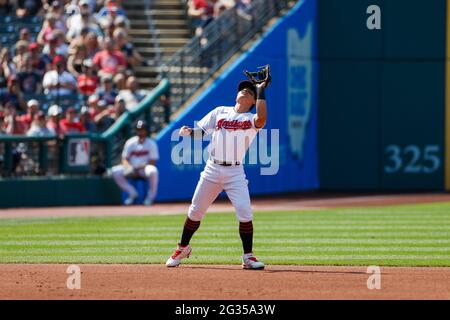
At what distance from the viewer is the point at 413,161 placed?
25.9m

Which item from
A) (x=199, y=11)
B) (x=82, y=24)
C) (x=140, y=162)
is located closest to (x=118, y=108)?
(x=140, y=162)

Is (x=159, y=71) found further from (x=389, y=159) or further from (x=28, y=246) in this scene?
(x=28, y=246)

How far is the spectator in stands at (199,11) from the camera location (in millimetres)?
24281

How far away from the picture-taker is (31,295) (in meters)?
9.62

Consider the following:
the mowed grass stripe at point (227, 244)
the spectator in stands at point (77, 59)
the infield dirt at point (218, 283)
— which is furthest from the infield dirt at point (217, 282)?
the spectator in stands at point (77, 59)

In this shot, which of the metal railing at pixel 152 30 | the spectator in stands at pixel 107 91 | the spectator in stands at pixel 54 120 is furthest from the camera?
the metal railing at pixel 152 30

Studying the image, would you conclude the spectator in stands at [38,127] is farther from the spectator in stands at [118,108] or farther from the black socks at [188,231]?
the black socks at [188,231]

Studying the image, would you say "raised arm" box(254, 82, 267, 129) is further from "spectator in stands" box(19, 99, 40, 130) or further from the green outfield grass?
"spectator in stands" box(19, 99, 40, 130)

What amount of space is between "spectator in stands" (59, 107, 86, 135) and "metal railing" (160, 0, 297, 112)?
2.04 m

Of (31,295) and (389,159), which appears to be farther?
(389,159)

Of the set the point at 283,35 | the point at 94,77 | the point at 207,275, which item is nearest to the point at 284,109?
the point at 283,35

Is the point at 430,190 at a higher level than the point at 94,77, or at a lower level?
lower

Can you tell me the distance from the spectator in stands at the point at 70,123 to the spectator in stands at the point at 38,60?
4.14ft
